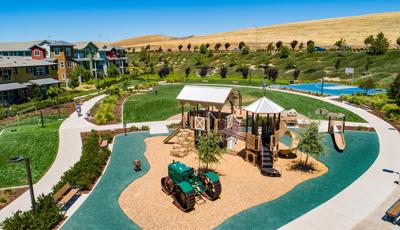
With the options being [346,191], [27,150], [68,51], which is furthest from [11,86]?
[346,191]

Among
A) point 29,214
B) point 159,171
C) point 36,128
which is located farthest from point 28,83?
point 29,214

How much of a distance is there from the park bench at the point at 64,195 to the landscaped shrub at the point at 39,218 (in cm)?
64

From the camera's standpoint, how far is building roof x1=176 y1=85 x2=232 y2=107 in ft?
70.7

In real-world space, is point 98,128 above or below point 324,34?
below

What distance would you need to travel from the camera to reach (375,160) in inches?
803

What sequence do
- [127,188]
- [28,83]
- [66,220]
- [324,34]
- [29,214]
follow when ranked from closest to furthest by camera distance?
[29,214] < [66,220] < [127,188] < [28,83] < [324,34]

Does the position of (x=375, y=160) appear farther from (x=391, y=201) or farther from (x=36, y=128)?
(x=36, y=128)

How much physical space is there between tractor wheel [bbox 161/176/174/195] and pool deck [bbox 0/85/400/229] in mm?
6099

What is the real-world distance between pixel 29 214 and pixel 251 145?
13620 mm

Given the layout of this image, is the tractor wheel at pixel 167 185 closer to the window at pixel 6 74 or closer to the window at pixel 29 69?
the window at pixel 6 74

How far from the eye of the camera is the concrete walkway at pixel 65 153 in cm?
1538

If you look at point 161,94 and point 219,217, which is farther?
point 161,94

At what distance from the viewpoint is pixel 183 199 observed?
14.0 metres

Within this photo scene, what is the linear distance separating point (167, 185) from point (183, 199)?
2010 mm
